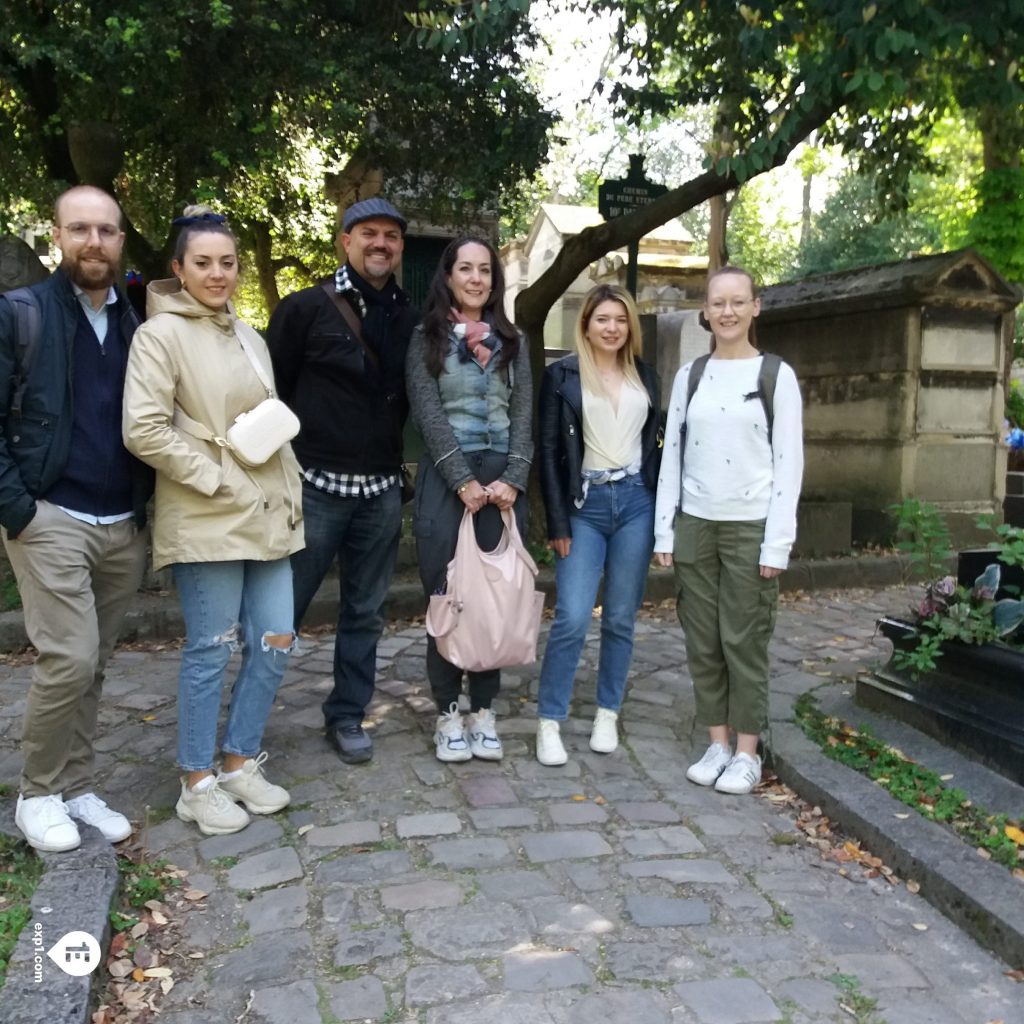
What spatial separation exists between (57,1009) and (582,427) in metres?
2.64

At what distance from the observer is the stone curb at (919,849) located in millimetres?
2914

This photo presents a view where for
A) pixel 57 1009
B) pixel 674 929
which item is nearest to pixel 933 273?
pixel 674 929

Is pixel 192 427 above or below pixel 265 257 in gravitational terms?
below

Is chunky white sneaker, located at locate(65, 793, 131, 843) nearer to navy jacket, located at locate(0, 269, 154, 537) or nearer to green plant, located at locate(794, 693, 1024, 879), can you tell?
navy jacket, located at locate(0, 269, 154, 537)

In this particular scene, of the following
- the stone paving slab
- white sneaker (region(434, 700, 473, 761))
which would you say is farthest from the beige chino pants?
white sneaker (region(434, 700, 473, 761))

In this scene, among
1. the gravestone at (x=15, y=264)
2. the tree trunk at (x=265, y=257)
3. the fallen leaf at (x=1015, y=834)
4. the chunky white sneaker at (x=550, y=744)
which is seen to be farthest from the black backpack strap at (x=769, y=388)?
the tree trunk at (x=265, y=257)

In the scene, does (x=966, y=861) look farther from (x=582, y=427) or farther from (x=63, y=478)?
(x=63, y=478)

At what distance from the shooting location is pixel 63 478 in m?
3.07

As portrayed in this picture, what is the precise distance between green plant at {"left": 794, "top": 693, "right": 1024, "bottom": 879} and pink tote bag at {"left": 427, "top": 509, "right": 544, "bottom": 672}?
1471 millimetres

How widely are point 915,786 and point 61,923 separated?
3017 millimetres

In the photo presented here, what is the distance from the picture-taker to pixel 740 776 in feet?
13.0

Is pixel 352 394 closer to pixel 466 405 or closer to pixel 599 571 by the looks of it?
pixel 466 405


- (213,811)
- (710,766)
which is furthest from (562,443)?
(213,811)

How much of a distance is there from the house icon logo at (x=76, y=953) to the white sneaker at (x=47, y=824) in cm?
53
